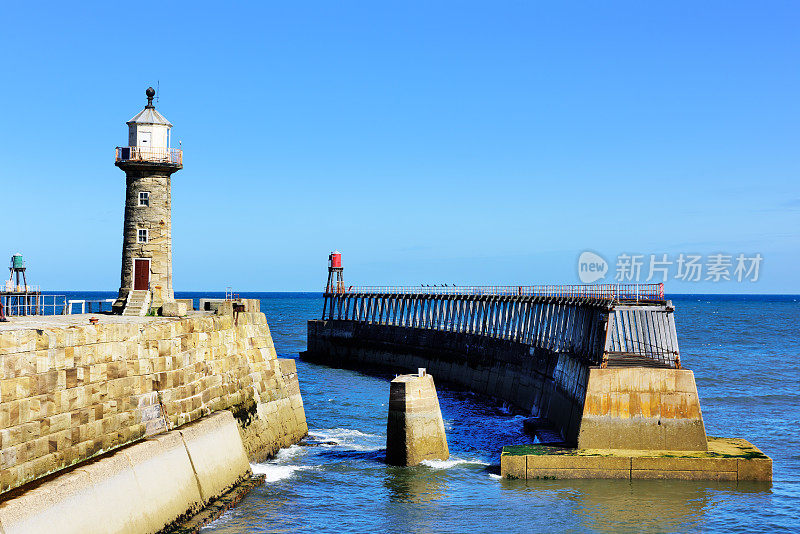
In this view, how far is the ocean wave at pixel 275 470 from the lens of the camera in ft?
79.9

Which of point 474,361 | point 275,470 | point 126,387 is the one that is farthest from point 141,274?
point 474,361

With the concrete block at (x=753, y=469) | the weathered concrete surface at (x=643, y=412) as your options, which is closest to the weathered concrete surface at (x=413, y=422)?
the weathered concrete surface at (x=643, y=412)

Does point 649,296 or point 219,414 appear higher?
point 649,296

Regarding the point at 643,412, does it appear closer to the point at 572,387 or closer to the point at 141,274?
the point at 572,387

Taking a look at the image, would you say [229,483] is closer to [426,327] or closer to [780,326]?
[426,327]

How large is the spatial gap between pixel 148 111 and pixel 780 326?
111 metres

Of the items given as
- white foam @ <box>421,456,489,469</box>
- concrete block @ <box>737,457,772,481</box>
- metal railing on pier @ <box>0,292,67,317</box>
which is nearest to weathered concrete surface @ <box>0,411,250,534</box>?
white foam @ <box>421,456,489,469</box>

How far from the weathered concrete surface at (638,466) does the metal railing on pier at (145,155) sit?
17.4 m

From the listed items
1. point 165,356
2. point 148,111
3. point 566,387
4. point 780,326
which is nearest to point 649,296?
point 566,387

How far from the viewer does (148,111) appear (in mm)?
32000

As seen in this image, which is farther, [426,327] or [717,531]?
[426,327]

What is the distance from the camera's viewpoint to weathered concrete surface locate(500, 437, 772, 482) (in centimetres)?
2333

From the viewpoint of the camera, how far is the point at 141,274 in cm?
3112

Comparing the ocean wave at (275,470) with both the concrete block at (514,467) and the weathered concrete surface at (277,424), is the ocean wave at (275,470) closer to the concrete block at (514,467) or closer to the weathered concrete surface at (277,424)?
the weathered concrete surface at (277,424)
